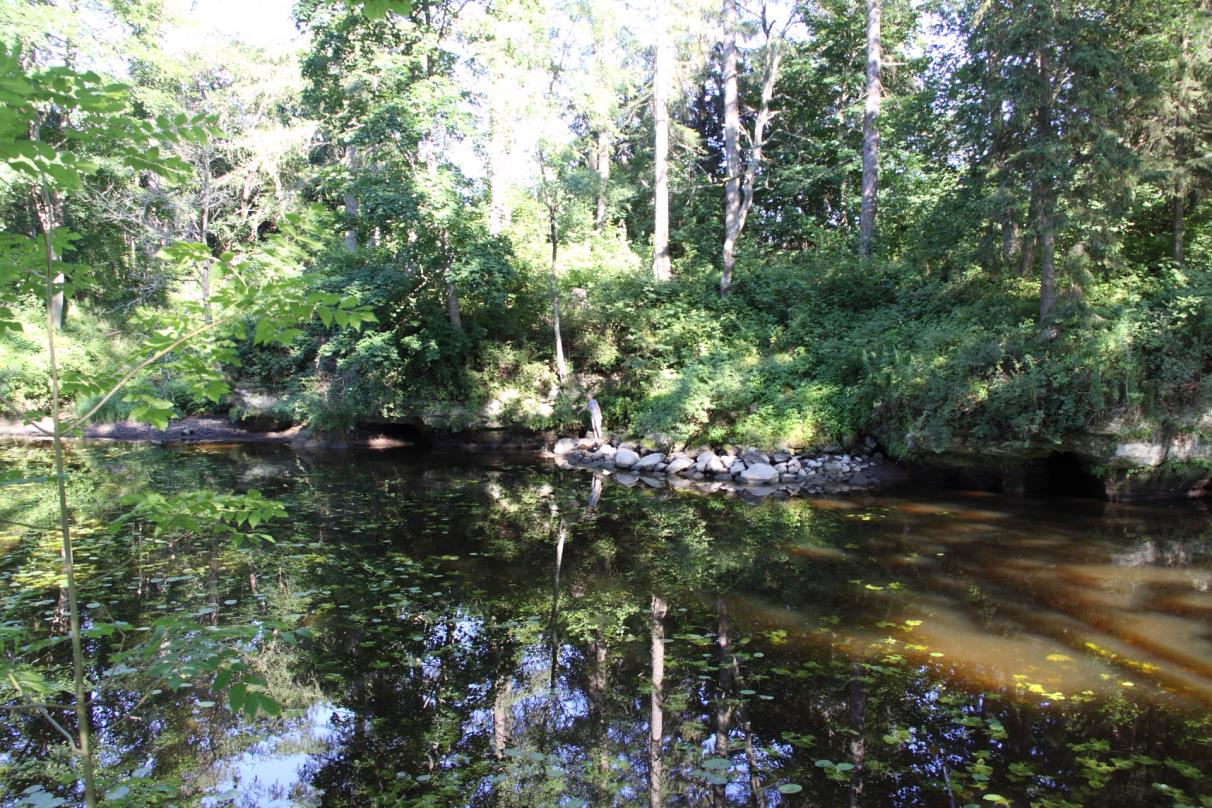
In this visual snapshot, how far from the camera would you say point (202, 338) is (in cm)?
297

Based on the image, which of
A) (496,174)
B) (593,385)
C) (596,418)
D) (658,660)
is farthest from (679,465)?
(496,174)

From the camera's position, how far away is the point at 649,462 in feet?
47.4

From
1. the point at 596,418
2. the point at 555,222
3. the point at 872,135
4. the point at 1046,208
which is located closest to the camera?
the point at 1046,208

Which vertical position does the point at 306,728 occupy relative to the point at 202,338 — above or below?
below

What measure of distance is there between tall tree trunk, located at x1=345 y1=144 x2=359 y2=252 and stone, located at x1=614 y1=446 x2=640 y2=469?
8249 mm

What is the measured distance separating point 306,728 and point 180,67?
2442 cm

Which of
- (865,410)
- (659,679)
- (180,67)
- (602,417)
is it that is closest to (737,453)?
(865,410)

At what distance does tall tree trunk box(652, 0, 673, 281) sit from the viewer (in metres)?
17.8

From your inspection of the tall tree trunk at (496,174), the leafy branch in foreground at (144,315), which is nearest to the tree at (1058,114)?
the tall tree trunk at (496,174)

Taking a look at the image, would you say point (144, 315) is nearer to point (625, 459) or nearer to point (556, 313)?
point (625, 459)

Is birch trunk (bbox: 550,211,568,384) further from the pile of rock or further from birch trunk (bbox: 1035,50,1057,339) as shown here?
birch trunk (bbox: 1035,50,1057,339)

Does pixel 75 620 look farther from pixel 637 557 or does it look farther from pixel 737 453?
pixel 737 453

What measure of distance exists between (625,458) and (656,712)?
1011 cm

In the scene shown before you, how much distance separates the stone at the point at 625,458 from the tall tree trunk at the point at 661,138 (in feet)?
18.7
